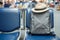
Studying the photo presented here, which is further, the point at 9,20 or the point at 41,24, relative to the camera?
the point at 9,20

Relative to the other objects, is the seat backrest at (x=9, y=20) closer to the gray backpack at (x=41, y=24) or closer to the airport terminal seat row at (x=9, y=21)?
the airport terminal seat row at (x=9, y=21)

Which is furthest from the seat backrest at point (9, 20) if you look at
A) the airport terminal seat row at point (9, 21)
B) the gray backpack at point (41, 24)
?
the gray backpack at point (41, 24)

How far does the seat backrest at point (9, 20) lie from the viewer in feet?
7.47

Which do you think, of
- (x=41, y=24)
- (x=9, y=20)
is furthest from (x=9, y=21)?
(x=41, y=24)

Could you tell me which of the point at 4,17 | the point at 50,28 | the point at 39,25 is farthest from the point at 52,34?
the point at 4,17

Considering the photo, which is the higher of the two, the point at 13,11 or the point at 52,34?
the point at 13,11

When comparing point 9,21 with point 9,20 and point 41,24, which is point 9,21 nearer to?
point 9,20

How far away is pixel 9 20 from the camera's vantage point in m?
2.30

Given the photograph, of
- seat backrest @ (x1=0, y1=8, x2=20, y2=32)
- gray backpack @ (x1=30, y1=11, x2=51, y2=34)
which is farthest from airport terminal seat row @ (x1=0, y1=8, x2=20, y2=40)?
gray backpack @ (x1=30, y1=11, x2=51, y2=34)

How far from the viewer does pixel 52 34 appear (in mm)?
2176

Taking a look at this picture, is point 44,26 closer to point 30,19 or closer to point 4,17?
point 30,19

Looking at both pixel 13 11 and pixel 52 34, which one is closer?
pixel 52 34

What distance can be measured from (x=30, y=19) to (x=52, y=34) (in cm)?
45

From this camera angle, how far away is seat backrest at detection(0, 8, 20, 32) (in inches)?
89.7
